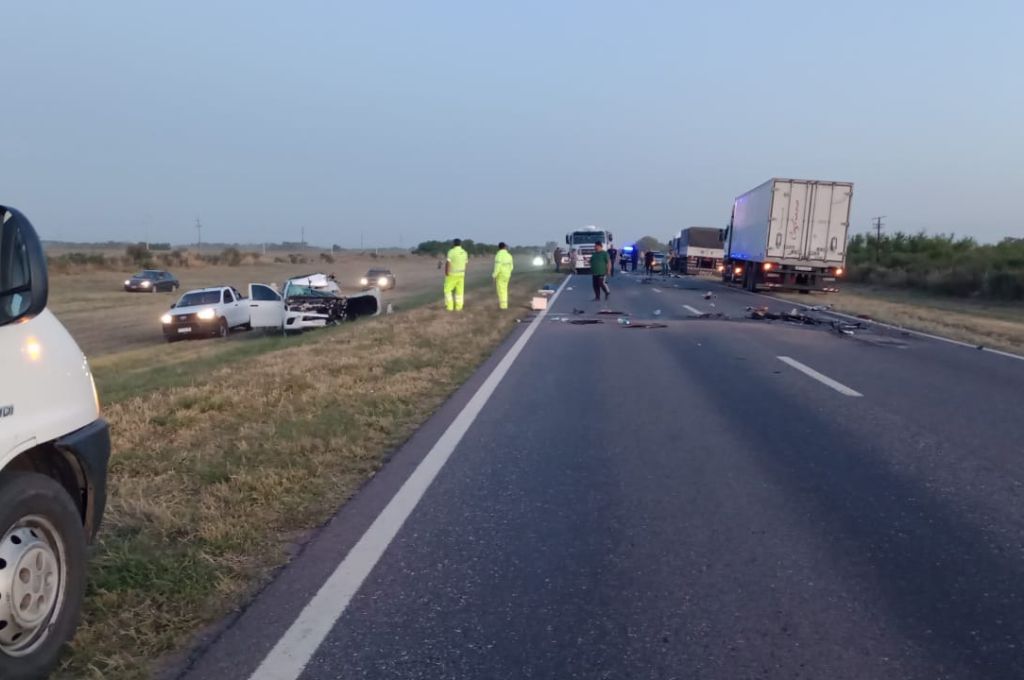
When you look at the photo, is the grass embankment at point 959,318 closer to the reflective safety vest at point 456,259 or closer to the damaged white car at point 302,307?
the reflective safety vest at point 456,259

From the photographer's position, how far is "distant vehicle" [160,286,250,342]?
85.3 feet

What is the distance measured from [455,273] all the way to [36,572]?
17735 millimetres

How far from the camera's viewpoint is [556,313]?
22625 mm

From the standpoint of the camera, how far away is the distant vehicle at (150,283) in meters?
50.0

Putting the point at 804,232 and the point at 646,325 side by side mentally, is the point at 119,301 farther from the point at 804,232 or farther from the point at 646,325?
the point at 646,325

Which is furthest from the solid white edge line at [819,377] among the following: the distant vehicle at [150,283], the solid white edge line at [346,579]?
the distant vehicle at [150,283]

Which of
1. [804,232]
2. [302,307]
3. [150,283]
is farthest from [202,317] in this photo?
[150,283]

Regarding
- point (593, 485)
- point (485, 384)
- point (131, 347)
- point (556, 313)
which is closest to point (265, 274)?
point (131, 347)

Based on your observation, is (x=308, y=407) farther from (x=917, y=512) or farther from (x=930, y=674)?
(x=930, y=674)

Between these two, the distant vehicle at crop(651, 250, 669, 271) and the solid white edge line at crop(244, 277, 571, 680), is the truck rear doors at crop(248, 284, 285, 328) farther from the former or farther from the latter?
the distant vehicle at crop(651, 250, 669, 271)

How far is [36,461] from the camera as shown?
3799 mm

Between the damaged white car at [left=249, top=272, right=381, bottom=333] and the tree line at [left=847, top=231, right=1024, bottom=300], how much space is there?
80.7 ft

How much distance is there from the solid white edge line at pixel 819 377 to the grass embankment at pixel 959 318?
551cm

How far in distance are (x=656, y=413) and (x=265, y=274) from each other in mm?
67911
